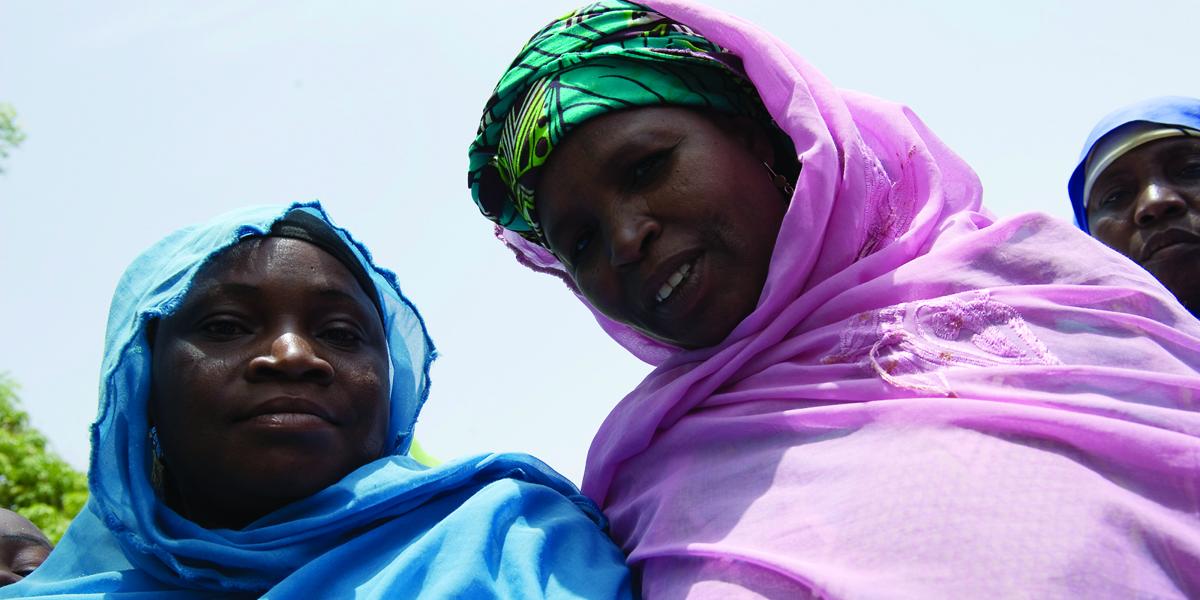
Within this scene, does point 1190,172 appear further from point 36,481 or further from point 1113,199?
point 36,481

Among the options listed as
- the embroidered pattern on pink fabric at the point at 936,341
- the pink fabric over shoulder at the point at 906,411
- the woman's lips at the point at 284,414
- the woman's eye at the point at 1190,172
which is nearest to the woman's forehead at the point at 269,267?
the woman's lips at the point at 284,414

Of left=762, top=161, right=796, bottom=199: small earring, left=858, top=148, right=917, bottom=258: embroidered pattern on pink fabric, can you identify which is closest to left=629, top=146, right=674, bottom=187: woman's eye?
left=762, top=161, right=796, bottom=199: small earring

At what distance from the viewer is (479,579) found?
7.11ft

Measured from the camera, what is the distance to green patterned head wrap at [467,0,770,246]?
8.28 ft

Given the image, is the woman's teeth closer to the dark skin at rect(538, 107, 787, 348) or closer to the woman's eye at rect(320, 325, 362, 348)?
the dark skin at rect(538, 107, 787, 348)

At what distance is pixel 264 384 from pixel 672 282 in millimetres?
977

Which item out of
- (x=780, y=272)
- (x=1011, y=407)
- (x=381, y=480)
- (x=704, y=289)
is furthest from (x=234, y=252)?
(x=1011, y=407)

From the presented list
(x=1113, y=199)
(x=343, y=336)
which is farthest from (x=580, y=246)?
(x=1113, y=199)

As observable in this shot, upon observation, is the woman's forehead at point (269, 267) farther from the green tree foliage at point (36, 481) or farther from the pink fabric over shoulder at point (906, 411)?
the green tree foliage at point (36, 481)

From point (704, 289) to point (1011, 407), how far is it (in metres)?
0.70

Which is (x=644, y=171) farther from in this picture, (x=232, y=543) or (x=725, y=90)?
(x=232, y=543)

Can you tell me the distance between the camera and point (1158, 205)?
3.67 metres

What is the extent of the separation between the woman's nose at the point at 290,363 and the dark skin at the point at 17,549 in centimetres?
127

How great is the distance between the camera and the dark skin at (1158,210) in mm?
3605
